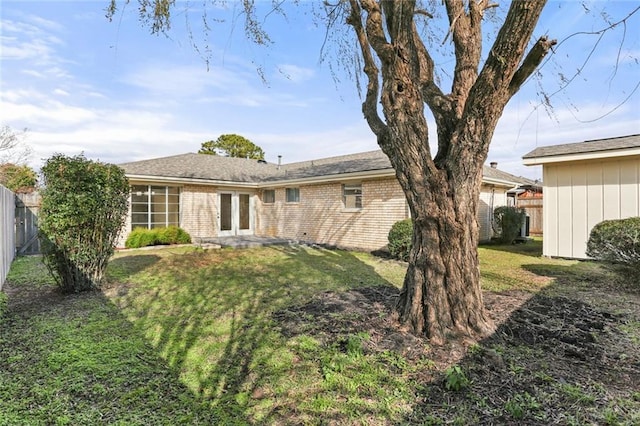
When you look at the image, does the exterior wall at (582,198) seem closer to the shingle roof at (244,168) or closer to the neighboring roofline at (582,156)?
the neighboring roofline at (582,156)

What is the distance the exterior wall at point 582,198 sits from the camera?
29.7 ft

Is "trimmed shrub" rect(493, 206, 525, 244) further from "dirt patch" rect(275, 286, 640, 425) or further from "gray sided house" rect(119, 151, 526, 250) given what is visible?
"dirt patch" rect(275, 286, 640, 425)

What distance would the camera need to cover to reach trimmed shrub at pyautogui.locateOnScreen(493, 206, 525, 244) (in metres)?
13.9

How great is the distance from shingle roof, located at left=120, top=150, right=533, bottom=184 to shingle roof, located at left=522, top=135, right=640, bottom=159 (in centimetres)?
350

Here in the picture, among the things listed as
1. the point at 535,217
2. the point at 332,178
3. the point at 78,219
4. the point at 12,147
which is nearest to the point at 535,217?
the point at 535,217

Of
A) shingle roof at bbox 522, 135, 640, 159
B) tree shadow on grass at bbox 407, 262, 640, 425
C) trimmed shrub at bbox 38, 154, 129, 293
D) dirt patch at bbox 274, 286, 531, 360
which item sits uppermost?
shingle roof at bbox 522, 135, 640, 159

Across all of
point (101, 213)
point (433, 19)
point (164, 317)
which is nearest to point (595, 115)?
point (433, 19)

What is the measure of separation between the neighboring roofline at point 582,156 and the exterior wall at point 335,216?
3.90m

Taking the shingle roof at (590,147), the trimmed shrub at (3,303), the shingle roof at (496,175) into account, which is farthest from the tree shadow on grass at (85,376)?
the shingle roof at (496,175)

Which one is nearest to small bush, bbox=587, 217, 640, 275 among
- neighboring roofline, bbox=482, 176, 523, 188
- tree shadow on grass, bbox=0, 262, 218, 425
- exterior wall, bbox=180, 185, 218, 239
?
neighboring roofline, bbox=482, 176, 523, 188

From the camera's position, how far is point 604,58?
344 centimetres

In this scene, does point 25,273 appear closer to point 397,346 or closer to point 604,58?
point 397,346

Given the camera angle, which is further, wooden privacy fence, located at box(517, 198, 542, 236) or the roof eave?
wooden privacy fence, located at box(517, 198, 542, 236)

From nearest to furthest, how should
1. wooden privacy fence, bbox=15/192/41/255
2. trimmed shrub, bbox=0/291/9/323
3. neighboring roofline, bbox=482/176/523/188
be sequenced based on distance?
trimmed shrub, bbox=0/291/9/323
wooden privacy fence, bbox=15/192/41/255
neighboring roofline, bbox=482/176/523/188
